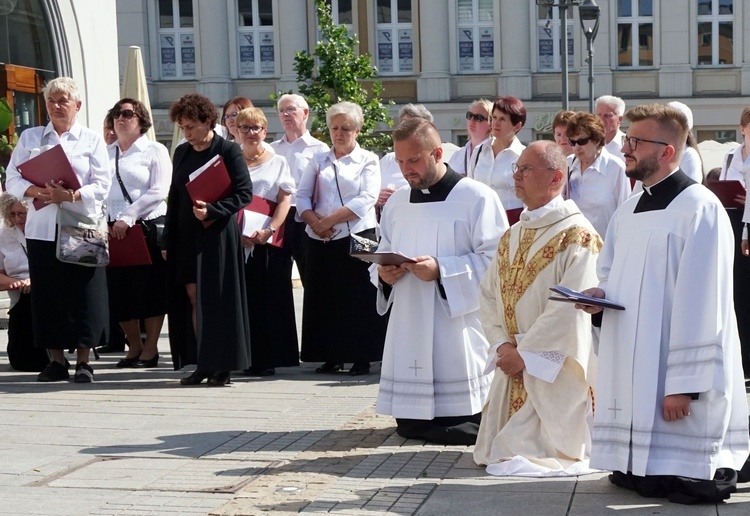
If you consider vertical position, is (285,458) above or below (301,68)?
below

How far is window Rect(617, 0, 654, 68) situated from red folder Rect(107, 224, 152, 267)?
1282 inches

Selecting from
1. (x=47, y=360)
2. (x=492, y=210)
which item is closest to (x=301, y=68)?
(x=47, y=360)

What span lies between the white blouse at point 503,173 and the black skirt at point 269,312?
5.44 ft

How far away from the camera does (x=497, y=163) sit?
30.8 ft

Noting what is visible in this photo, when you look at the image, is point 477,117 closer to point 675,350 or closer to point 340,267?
point 340,267

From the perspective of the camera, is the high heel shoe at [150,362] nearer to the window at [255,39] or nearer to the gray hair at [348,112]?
the gray hair at [348,112]

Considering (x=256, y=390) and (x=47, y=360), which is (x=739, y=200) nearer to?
(x=256, y=390)

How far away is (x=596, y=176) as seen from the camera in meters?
8.81

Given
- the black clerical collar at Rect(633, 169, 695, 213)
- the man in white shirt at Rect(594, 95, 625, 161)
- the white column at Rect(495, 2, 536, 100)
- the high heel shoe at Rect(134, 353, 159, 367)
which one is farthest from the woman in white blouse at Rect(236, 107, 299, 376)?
the white column at Rect(495, 2, 536, 100)

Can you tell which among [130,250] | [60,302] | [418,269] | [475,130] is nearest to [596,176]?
[475,130]

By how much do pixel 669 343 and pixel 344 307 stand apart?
4.46 meters

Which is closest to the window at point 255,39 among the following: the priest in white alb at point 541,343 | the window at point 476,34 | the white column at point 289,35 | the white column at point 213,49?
the white column at point 289,35

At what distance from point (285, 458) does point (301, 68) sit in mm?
24867

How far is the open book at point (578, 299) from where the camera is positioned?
540 centimetres
